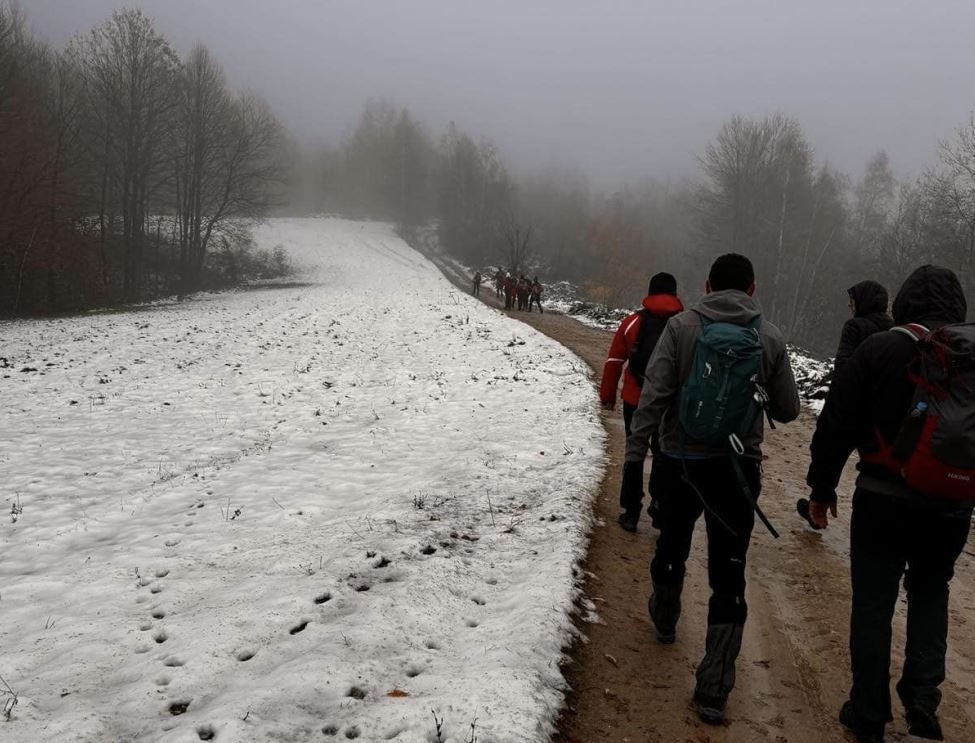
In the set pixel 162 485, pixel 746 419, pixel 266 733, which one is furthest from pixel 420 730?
pixel 162 485

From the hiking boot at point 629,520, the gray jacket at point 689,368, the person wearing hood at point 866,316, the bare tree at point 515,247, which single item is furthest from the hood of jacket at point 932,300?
the bare tree at point 515,247

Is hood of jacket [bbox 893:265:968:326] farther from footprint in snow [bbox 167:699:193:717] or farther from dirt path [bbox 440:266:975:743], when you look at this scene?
footprint in snow [bbox 167:699:193:717]

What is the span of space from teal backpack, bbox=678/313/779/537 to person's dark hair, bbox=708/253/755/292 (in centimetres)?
31

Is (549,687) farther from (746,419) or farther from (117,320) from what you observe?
(117,320)

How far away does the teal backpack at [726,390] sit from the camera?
10.4ft

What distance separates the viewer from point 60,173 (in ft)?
81.8

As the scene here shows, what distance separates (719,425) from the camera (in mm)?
3195

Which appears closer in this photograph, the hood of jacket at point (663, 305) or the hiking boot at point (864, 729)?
the hiking boot at point (864, 729)

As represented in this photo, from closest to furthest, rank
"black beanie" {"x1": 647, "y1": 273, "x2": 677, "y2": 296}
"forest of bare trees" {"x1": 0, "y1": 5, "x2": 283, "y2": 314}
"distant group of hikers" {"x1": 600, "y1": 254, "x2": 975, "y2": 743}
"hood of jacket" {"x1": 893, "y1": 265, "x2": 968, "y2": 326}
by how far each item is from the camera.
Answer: "distant group of hikers" {"x1": 600, "y1": 254, "x2": 975, "y2": 743}, "hood of jacket" {"x1": 893, "y1": 265, "x2": 968, "y2": 326}, "black beanie" {"x1": 647, "y1": 273, "x2": 677, "y2": 296}, "forest of bare trees" {"x1": 0, "y1": 5, "x2": 283, "y2": 314}

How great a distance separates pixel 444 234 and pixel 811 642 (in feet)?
216

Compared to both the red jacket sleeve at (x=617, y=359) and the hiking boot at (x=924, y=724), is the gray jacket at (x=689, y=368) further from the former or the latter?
the red jacket sleeve at (x=617, y=359)

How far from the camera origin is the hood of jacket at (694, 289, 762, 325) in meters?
3.28

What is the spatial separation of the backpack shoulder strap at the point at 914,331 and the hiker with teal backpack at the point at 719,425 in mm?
598

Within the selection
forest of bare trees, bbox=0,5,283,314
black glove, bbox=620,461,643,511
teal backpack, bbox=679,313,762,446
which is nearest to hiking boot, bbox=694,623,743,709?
teal backpack, bbox=679,313,762,446
